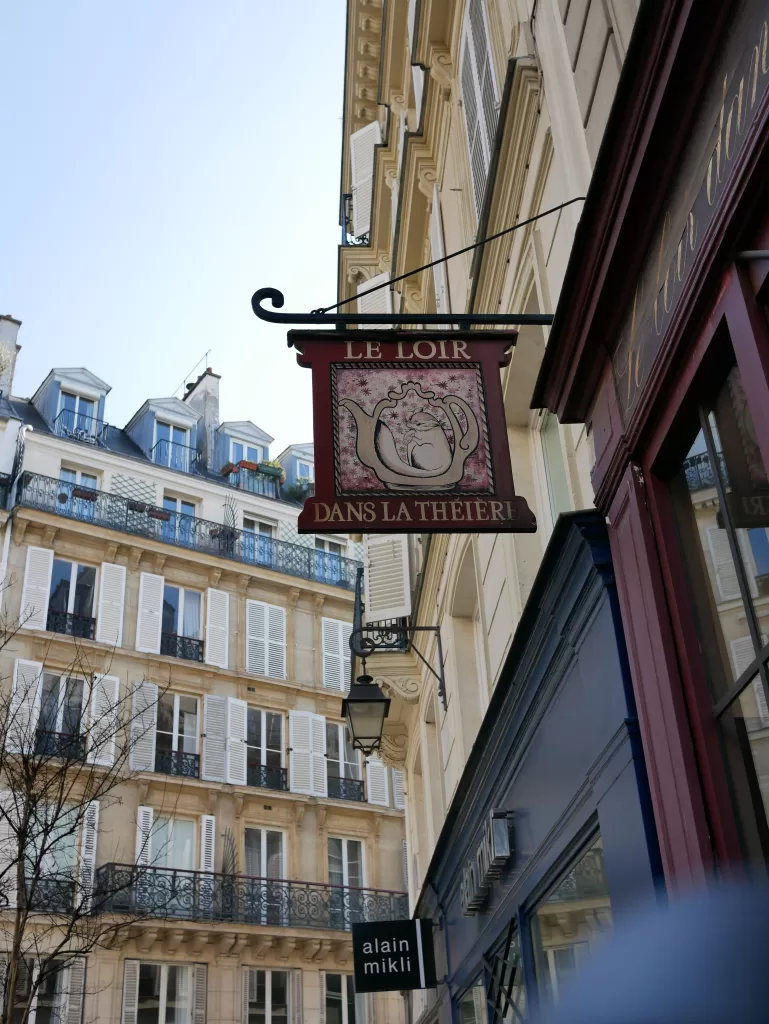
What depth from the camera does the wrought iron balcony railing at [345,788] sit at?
2786cm

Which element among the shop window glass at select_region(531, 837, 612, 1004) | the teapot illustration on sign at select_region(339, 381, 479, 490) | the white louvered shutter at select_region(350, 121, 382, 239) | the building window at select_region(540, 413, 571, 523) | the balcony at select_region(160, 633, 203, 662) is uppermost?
the white louvered shutter at select_region(350, 121, 382, 239)

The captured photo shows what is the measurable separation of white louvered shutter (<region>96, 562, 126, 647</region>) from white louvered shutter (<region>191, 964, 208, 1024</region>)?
7.48 metres

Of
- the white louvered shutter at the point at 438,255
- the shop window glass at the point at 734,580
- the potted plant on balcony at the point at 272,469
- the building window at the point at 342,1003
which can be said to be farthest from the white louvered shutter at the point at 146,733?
the shop window glass at the point at 734,580

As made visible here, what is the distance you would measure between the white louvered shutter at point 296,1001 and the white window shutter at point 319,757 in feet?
14.2

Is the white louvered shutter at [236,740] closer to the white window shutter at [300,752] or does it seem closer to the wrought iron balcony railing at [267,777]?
the wrought iron balcony railing at [267,777]

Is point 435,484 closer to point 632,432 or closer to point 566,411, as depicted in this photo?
point 566,411

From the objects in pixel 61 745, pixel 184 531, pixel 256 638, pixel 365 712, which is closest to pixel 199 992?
pixel 61 745

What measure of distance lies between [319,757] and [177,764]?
12.6 feet

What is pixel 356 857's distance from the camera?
27562 mm

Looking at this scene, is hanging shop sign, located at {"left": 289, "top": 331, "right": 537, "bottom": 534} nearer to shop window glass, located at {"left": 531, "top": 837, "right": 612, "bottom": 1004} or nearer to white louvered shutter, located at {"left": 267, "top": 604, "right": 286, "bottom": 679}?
shop window glass, located at {"left": 531, "top": 837, "right": 612, "bottom": 1004}

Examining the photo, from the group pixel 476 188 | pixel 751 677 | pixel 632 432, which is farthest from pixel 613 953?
pixel 476 188

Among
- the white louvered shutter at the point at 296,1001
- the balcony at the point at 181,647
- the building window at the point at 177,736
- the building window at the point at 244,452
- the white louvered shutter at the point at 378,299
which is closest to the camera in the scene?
the white louvered shutter at the point at 378,299

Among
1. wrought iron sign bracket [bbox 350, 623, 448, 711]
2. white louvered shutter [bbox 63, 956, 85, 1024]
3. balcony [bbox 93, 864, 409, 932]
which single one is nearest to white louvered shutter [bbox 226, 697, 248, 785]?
balcony [bbox 93, 864, 409, 932]

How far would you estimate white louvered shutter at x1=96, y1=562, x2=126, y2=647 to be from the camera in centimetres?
2648
